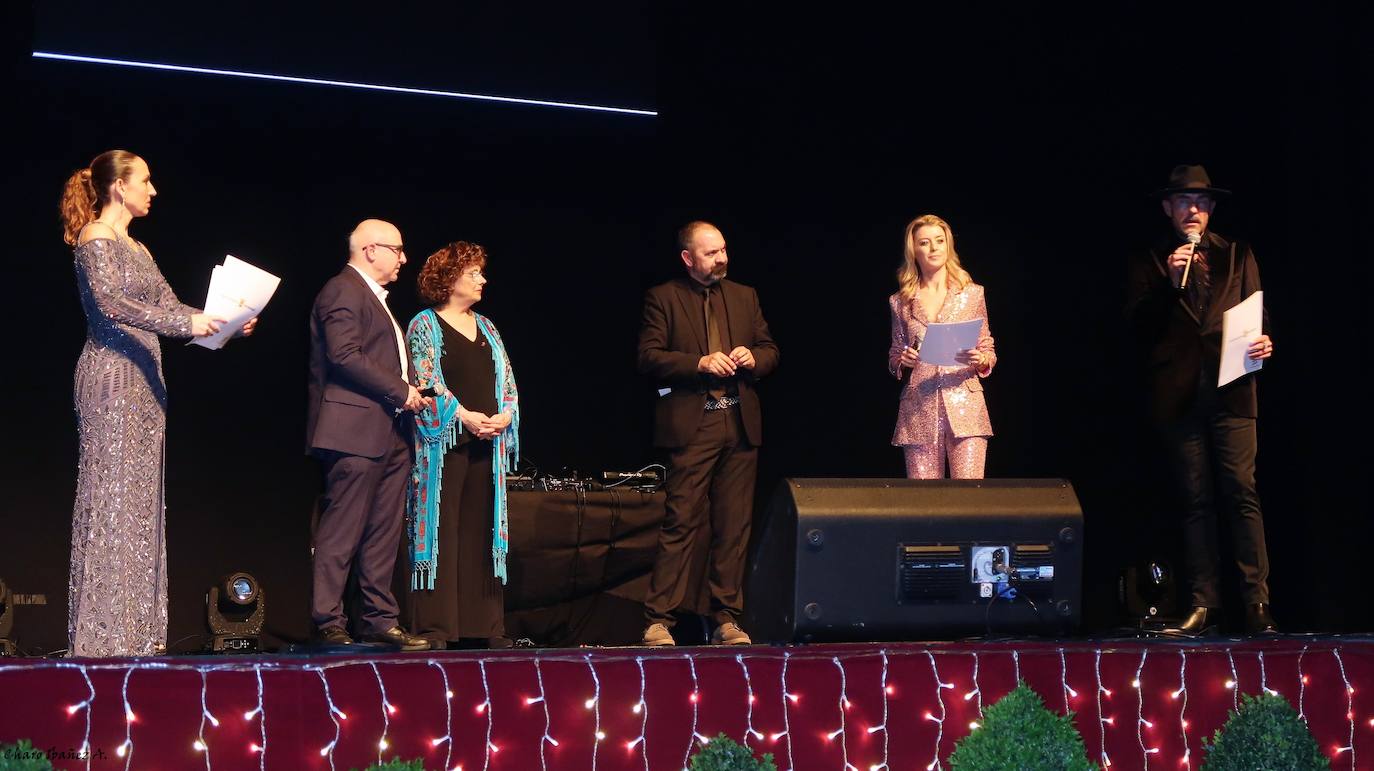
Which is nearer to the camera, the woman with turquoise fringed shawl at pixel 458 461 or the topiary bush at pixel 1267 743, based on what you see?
the topiary bush at pixel 1267 743

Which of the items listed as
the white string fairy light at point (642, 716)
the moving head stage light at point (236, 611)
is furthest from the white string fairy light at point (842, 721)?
the moving head stage light at point (236, 611)

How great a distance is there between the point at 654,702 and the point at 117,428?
1.79 metres

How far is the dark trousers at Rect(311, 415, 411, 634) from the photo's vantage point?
4.23m

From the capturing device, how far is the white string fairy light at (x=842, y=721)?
3814 millimetres

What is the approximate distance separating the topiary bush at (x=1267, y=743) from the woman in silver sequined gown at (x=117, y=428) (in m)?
2.97

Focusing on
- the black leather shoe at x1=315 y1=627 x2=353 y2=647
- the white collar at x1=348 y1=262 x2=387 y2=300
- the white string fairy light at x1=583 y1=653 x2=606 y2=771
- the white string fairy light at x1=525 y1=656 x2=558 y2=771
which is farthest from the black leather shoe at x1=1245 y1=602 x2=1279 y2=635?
the white collar at x1=348 y1=262 x2=387 y2=300

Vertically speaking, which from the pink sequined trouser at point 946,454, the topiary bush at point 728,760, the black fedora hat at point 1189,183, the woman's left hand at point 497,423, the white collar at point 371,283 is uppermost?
the black fedora hat at point 1189,183

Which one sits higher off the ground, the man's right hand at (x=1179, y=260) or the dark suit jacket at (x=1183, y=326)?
the man's right hand at (x=1179, y=260)

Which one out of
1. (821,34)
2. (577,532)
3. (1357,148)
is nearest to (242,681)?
(577,532)

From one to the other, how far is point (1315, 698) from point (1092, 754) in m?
0.77

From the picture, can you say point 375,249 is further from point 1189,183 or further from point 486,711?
point 1189,183

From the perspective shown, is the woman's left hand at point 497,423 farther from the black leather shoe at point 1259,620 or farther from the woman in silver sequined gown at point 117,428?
the black leather shoe at point 1259,620

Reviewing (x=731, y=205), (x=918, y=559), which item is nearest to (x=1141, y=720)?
(x=918, y=559)

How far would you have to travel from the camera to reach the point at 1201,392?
477 cm
